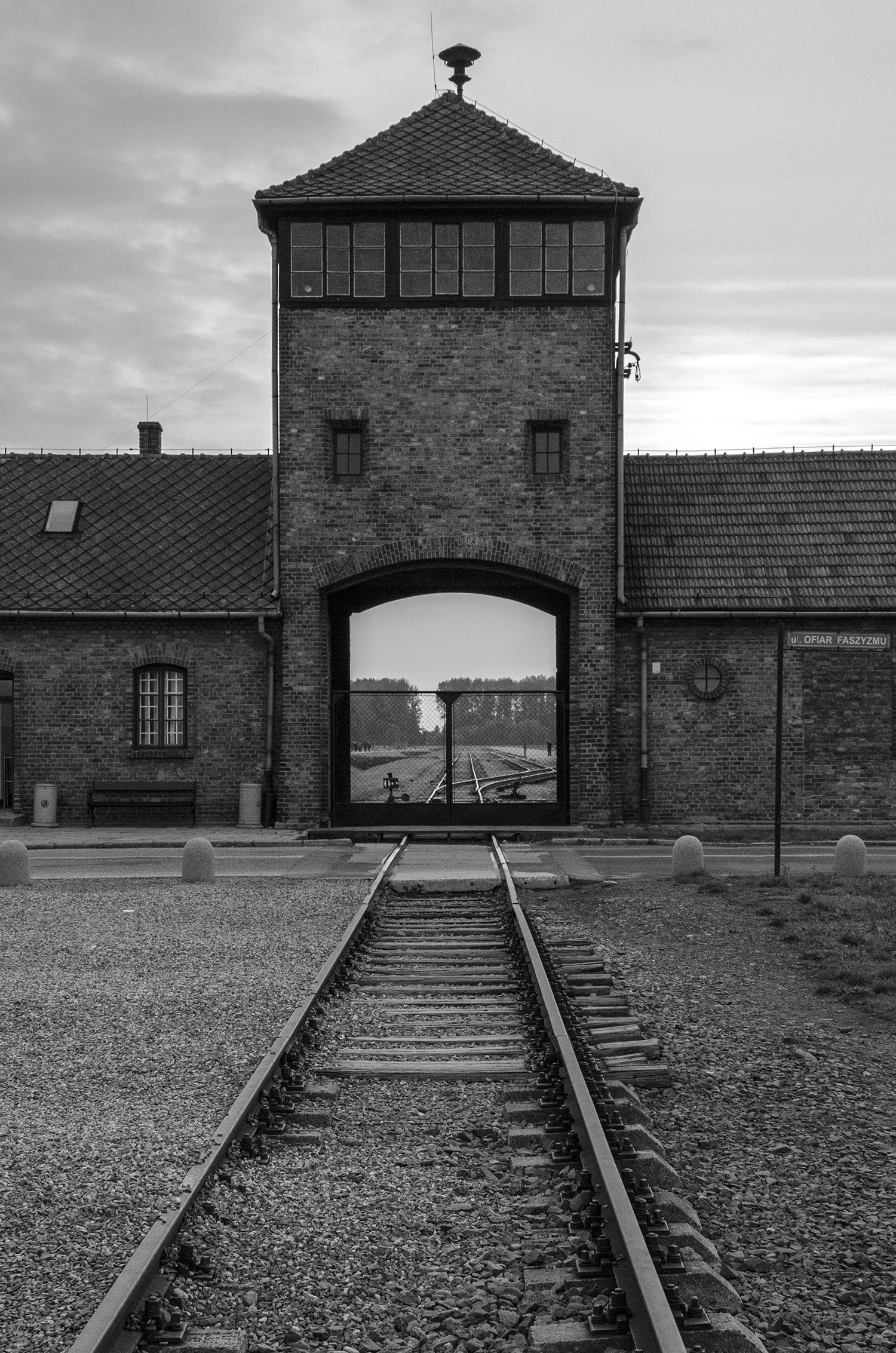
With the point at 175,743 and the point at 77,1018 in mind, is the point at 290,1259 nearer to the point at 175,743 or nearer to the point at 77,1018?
the point at 77,1018

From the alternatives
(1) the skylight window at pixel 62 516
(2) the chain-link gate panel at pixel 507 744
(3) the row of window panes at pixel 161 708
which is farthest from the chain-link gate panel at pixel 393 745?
(1) the skylight window at pixel 62 516

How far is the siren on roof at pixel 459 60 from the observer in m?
25.2

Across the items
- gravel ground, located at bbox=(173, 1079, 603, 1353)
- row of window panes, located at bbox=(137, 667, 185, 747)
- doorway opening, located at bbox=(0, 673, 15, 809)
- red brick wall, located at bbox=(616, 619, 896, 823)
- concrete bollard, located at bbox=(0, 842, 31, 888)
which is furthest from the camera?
doorway opening, located at bbox=(0, 673, 15, 809)

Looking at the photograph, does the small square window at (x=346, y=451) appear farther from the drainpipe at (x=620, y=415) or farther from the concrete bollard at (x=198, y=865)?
the concrete bollard at (x=198, y=865)

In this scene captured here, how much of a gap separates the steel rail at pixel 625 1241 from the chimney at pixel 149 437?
24899 mm

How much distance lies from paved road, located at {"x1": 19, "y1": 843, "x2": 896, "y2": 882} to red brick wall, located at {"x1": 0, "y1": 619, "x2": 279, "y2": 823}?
10.2ft

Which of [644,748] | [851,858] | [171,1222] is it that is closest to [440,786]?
[644,748]

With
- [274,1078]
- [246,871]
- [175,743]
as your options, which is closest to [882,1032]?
[274,1078]

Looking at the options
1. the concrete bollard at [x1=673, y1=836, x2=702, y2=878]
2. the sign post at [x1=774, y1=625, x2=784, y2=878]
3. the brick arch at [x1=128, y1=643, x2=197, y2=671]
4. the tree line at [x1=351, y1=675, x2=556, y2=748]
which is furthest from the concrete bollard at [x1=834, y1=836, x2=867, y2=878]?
the brick arch at [x1=128, y1=643, x2=197, y2=671]

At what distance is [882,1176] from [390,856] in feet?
42.2

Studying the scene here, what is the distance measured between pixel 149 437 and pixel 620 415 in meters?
11.5

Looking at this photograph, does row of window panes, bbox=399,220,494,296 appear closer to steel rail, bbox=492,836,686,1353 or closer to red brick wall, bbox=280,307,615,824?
red brick wall, bbox=280,307,615,824

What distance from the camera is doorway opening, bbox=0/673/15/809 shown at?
81.5ft

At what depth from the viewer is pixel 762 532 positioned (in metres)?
25.5
